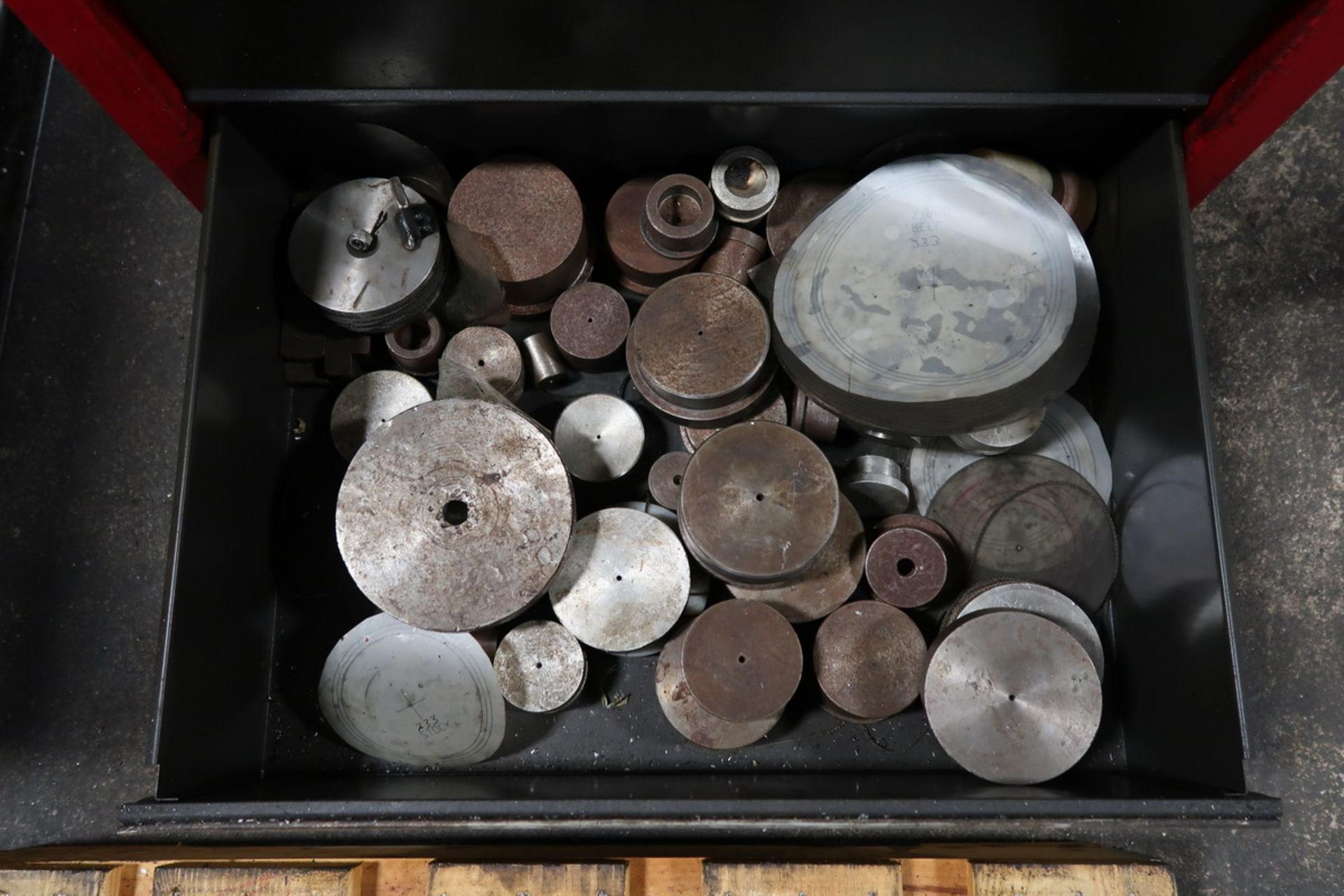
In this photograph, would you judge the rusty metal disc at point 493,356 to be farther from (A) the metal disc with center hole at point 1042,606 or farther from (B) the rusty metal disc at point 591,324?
(A) the metal disc with center hole at point 1042,606

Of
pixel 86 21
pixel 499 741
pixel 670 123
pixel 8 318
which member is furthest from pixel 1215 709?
pixel 8 318

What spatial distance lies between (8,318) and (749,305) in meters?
1.19

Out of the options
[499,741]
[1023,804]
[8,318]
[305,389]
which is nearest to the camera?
[1023,804]

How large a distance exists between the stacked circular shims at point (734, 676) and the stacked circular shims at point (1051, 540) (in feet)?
0.98

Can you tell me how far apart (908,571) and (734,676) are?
0.90 feet

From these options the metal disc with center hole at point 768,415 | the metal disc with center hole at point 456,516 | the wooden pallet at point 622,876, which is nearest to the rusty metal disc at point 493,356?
the metal disc with center hole at point 456,516

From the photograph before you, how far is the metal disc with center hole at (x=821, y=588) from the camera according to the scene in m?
1.25

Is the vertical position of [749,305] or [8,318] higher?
[749,305]

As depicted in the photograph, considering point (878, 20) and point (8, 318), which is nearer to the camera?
point (878, 20)

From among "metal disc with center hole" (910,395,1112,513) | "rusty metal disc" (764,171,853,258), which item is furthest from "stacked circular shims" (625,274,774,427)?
"metal disc with center hole" (910,395,1112,513)

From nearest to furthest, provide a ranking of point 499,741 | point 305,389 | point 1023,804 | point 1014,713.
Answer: point 1023,804, point 1014,713, point 499,741, point 305,389

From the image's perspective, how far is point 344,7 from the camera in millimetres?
1132

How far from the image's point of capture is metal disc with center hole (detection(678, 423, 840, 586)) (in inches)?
45.9

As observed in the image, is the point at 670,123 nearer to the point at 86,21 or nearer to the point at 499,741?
the point at 86,21
